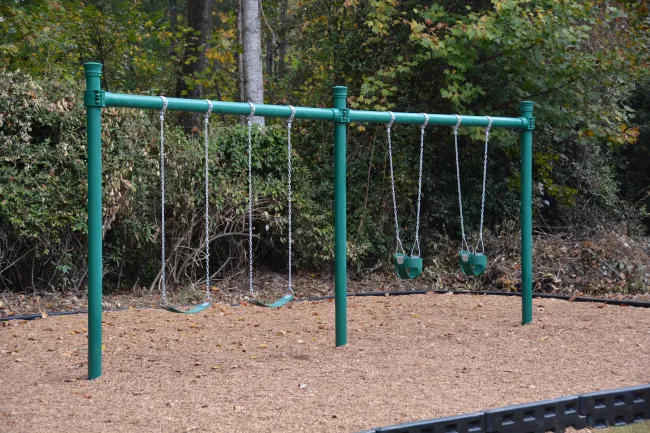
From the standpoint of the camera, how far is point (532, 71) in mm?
9430

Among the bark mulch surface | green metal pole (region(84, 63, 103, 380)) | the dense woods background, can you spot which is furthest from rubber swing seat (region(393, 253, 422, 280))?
the dense woods background

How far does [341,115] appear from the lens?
5.96 meters

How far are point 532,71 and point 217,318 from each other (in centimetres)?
506

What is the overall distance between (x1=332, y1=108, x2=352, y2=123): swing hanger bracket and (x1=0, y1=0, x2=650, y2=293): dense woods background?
9.46ft

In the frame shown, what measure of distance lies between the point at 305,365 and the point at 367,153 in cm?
543

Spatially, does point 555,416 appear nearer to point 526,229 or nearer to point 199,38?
point 526,229

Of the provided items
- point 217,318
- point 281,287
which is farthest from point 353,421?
point 281,287

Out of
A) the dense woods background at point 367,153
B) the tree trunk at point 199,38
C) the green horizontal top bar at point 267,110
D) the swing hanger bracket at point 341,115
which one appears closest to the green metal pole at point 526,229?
the green horizontal top bar at point 267,110

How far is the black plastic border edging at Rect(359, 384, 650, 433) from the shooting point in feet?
11.5

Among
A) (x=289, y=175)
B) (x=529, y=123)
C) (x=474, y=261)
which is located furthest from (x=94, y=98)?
(x=529, y=123)

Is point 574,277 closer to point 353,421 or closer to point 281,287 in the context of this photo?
point 281,287

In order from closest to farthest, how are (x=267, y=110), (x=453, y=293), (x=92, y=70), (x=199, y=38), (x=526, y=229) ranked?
(x=92, y=70) → (x=267, y=110) → (x=526, y=229) → (x=453, y=293) → (x=199, y=38)

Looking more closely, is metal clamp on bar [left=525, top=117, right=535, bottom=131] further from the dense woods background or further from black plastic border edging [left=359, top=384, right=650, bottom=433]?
black plastic border edging [left=359, top=384, right=650, bottom=433]

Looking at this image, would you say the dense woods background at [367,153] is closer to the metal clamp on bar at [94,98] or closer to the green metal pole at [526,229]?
the green metal pole at [526,229]
